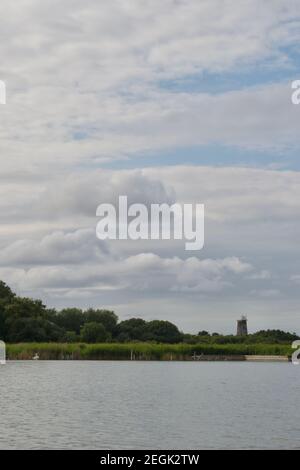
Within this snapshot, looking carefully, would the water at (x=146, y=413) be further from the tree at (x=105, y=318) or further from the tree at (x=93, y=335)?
the tree at (x=105, y=318)

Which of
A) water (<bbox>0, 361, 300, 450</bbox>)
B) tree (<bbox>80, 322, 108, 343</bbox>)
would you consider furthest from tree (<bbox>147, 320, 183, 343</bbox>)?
water (<bbox>0, 361, 300, 450</bbox>)

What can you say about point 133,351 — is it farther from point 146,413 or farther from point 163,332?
point 146,413

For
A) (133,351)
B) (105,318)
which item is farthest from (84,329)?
(133,351)

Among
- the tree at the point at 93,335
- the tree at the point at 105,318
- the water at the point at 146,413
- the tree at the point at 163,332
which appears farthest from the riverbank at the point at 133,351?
the tree at the point at 105,318

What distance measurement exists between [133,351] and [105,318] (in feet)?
177

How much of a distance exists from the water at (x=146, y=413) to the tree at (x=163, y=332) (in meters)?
80.8

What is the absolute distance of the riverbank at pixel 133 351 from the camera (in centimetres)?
10075

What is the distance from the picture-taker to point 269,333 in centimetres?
15650

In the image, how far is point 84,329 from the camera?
434 ft

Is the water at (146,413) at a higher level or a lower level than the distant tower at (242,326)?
lower
